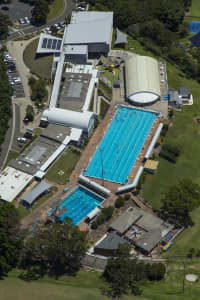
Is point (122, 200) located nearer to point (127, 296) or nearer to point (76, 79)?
point (127, 296)

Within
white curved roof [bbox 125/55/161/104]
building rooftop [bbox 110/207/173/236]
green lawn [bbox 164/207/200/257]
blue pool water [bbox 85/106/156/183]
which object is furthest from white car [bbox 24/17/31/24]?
green lawn [bbox 164/207/200/257]

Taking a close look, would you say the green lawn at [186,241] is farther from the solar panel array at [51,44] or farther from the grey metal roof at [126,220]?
the solar panel array at [51,44]

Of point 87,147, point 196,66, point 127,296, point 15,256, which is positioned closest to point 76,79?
point 87,147

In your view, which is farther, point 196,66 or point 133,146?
point 196,66

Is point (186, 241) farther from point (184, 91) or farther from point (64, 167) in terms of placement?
point (184, 91)

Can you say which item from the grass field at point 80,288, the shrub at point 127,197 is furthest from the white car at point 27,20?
the grass field at point 80,288

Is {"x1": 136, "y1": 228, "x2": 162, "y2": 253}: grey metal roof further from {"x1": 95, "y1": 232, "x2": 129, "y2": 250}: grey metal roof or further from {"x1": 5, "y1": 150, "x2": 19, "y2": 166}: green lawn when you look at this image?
{"x1": 5, "y1": 150, "x2": 19, "y2": 166}: green lawn

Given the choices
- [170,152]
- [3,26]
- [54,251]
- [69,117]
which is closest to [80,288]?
[54,251]
